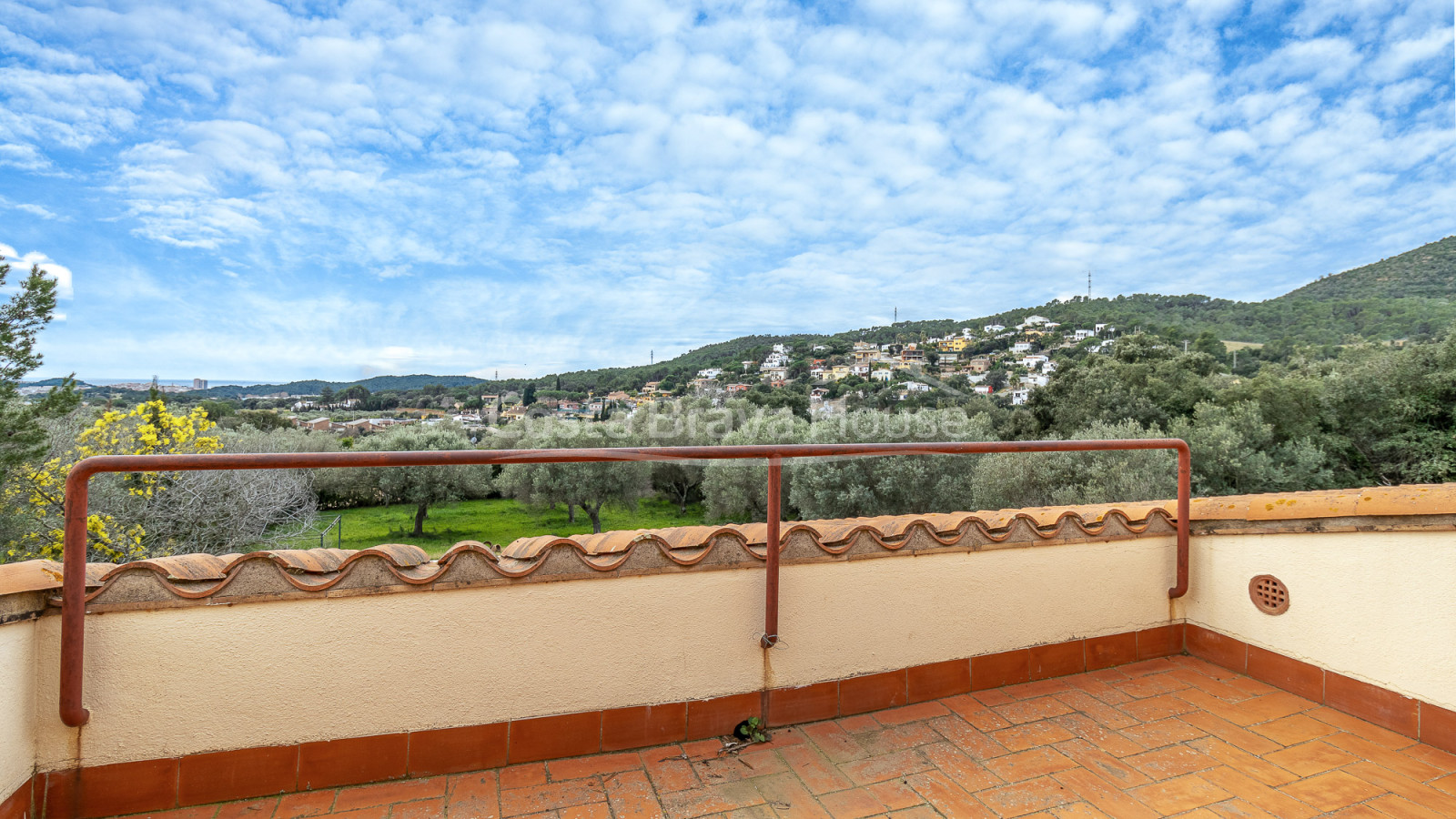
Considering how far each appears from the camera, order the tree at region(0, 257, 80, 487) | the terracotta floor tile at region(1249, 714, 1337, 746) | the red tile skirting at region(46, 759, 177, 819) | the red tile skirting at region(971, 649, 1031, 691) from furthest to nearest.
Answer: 1. the tree at region(0, 257, 80, 487)
2. the red tile skirting at region(971, 649, 1031, 691)
3. the terracotta floor tile at region(1249, 714, 1337, 746)
4. the red tile skirting at region(46, 759, 177, 819)

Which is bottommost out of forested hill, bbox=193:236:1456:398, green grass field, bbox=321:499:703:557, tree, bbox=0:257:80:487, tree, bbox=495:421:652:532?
green grass field, bbox=321:499:703:557

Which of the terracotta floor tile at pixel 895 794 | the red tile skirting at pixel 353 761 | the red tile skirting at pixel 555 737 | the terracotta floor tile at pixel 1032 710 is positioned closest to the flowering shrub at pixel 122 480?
the red tile skirting at pixel 353 761

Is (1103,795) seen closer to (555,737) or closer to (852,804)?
(852,804)

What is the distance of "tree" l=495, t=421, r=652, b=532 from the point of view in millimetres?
19516

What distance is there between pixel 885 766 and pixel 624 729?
2.29 feet

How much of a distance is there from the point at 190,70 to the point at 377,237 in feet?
40.5

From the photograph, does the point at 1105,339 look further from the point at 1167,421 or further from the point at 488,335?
the point at 488,335

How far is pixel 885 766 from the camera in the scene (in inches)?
62.5

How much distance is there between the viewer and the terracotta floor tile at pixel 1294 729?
1.73 metres

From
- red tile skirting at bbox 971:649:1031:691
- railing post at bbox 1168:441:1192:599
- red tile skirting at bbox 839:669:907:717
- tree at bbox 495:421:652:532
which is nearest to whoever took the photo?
red tile skirting at bbox 839:669:907:717

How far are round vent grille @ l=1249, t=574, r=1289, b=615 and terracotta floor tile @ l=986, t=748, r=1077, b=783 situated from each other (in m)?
1.07

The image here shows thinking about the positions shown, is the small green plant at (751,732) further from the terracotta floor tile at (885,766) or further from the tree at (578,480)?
the tree at (578,480)

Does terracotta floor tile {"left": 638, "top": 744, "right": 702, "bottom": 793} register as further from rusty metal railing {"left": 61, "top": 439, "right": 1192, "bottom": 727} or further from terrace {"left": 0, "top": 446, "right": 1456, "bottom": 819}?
rusty metal railing {"left": 61, "top": 439, "right": 1192, "bottom": 727}

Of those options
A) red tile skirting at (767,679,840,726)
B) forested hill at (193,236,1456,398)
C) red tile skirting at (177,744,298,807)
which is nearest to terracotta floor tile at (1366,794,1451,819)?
red tile skirting at (767,679,840,726)
